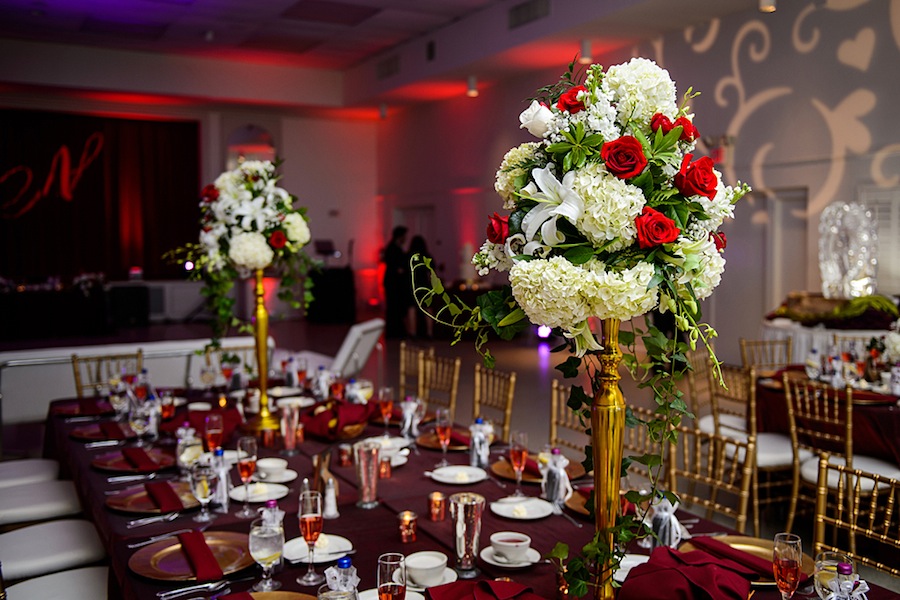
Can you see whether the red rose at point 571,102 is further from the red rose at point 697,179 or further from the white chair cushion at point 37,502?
the white chair cushion at point 37,502

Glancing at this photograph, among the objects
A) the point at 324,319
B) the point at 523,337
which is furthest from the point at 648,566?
the point at 324,319

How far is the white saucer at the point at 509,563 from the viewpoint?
2.20 m

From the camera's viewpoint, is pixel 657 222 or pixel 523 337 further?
pixel 523 337

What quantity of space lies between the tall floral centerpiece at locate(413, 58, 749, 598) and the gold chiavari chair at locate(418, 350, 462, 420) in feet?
9.69

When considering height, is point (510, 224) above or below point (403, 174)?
below

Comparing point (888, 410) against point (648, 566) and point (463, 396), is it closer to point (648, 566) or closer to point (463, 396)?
point (648, 566)

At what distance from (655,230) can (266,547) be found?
4.17ft

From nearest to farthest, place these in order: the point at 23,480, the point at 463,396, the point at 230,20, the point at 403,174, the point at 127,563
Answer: the point at 127,563
the point at 23,480
the point at 463,396
the point at 230,20
the point at 403,174

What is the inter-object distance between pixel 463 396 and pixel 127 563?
631 centimetres

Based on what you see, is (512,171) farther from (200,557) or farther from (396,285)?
(396,285)

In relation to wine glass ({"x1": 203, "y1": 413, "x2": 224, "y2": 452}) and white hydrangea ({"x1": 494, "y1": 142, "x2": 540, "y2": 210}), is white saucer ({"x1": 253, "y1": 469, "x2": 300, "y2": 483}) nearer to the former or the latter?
wine glass ({"x1": 203, "y1": 413, "x2": 224, "y2": 452})

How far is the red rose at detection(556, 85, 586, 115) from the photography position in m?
1.60

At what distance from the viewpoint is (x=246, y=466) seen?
279 centimetres

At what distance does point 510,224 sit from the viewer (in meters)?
1.70
